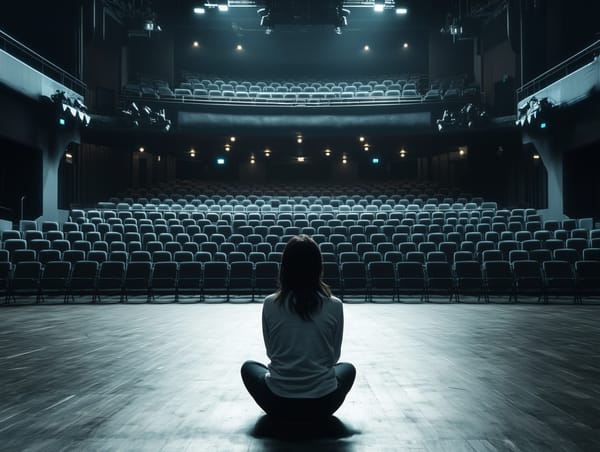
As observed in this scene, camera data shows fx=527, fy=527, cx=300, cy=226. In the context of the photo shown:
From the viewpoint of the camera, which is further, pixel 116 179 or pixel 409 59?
pixel 409 59

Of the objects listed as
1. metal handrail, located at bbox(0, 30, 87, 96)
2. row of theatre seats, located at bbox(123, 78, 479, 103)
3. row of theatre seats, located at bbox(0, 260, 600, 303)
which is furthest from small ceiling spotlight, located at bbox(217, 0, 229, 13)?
row of theatre seats, located at bbox(0, 260, 600, 303)

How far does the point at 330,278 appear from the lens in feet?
30.2

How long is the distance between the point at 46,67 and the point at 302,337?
15.1 m

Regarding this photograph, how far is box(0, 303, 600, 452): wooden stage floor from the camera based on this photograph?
86.7 inches

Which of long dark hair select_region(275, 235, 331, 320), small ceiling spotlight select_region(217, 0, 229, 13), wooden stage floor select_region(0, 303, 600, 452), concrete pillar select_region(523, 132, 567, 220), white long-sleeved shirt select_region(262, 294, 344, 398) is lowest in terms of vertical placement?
wooden stage floor select_region(0, 303, 600, 452)

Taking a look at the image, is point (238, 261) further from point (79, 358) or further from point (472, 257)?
point (79, 358)

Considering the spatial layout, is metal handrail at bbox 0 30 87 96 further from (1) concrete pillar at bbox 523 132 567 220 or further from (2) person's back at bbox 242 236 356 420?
(1) concrete pillar at bbox 523 132 567 220

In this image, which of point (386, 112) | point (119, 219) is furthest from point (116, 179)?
point (386, 112)

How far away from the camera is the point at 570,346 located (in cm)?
453

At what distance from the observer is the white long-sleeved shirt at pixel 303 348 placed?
2162 mm

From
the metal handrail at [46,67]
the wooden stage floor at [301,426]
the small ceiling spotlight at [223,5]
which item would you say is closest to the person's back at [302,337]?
the wooden stage floor at [301,426]

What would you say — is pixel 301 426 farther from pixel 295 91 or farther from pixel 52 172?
pixel 295 91

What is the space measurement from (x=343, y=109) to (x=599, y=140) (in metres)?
8.38

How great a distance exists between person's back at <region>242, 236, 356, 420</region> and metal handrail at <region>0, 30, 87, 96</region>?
504 inches
